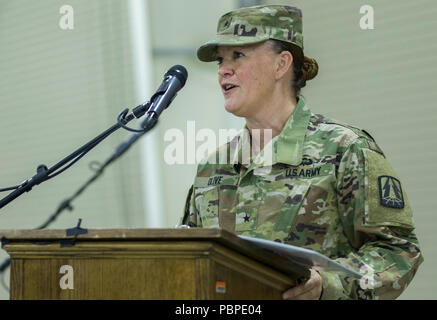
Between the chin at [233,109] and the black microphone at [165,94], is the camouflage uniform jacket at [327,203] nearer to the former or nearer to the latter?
the chin at [233,109]

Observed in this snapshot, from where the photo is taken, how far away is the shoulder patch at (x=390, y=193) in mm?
2074

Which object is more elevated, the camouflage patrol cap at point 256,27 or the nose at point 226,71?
the camouflage patrol cap at point 256,27

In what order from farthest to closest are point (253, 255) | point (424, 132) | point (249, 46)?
point (424, 132) → point (249, 46) → point (253, 255)

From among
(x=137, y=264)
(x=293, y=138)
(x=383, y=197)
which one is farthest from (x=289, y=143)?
(x=137, y=264)

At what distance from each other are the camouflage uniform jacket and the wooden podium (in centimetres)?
39

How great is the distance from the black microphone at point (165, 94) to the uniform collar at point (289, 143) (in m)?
0.50

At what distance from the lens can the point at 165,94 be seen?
1882 millimetres

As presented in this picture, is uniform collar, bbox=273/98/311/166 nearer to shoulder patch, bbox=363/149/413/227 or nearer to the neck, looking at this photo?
the neck

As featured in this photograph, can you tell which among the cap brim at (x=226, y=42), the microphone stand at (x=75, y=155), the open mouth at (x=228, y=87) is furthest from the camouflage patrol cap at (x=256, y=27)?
the microphone stand at (x=75, y=155)

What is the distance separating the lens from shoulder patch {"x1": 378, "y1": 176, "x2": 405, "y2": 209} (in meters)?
2.07

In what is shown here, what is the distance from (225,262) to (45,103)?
14.3 feet
